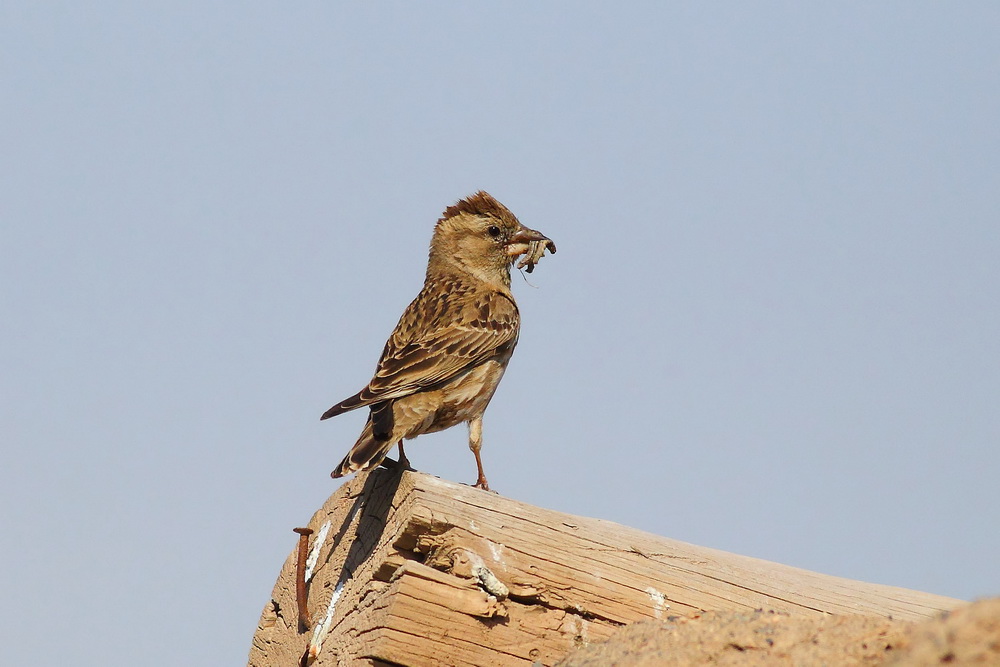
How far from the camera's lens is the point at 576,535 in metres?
4.77

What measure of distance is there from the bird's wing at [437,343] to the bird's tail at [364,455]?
33 cm

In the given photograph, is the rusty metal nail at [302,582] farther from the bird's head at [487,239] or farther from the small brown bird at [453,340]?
the bird's head at [487,239]

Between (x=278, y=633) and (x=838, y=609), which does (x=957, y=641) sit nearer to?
(x=838, y=609)

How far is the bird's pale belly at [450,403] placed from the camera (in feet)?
21.7

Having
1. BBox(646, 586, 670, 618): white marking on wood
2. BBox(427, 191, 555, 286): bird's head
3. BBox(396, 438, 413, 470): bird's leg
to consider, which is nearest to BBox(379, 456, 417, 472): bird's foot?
BBox(396, 438, 413, 470): bird's leg

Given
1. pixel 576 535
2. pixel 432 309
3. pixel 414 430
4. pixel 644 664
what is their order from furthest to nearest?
pixel 432 309, pixel 414 430, pixel 576 535, pixel 644 664

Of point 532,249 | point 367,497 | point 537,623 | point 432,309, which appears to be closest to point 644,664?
point 537,623

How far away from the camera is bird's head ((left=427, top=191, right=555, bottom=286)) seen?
8586 millimetres

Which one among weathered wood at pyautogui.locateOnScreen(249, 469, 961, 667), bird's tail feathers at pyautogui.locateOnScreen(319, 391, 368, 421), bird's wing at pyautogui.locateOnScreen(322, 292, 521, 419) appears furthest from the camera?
bird's wing at pyautogui.locateOnScreen(322, 292, 521, 419)

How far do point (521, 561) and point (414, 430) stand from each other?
213 centimetres

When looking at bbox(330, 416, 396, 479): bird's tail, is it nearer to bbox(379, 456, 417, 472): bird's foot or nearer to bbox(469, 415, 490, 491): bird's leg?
bbox(379, 456, 417, 472): bird's foot

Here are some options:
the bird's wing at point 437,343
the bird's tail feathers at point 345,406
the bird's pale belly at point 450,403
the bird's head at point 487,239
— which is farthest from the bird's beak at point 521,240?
the bird's tail feathers at point 345,406

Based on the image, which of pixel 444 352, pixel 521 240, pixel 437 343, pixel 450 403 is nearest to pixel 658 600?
pixel 450 403

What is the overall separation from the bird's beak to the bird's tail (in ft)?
9.85
